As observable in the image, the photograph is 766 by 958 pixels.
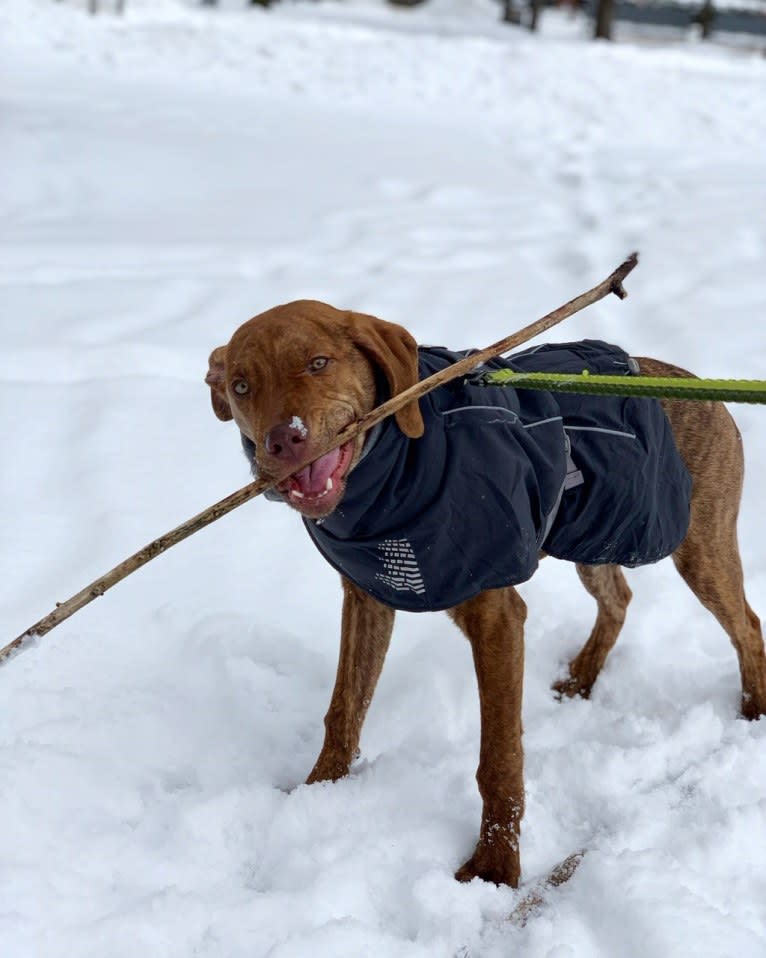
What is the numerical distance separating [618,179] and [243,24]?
12.6 m

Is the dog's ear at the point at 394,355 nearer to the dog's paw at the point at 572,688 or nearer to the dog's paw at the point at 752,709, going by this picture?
the dog's paw at the point at 572,688

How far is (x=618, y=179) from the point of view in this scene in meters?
11.1

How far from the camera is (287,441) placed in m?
2.34

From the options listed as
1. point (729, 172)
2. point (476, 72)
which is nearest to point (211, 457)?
point (729, 172)

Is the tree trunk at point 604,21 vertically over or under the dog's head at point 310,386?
under

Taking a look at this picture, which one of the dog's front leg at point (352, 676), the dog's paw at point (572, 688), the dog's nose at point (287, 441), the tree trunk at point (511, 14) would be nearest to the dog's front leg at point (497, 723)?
the dog's front leg at point (352, 676)

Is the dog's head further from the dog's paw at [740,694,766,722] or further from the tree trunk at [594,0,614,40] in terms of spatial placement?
the tree trunk at [594,0,614,40]

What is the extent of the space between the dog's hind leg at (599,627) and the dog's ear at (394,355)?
138 cm

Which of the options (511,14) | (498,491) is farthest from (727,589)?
(511,14)

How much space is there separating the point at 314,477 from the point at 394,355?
39cm

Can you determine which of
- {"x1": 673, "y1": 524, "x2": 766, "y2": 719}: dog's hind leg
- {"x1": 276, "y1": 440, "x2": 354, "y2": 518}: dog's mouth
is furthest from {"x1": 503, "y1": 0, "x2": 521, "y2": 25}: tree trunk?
{"x1": 276, "y1": 440, "x2": 354, "y2": 518}: dog's mouth

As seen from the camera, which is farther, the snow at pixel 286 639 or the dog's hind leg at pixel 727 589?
the dog's hind leg at pixel 727 589

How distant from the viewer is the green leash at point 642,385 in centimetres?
214

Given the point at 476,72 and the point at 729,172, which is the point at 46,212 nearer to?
the point at 729,172
